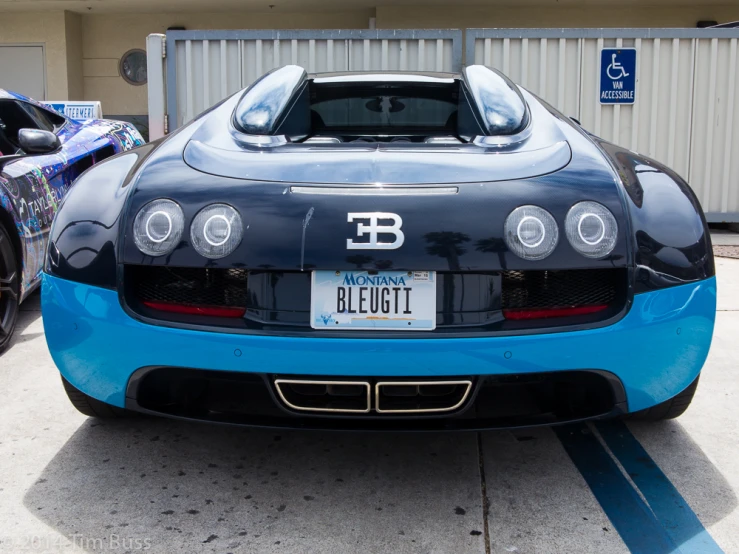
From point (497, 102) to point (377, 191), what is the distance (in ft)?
2.84

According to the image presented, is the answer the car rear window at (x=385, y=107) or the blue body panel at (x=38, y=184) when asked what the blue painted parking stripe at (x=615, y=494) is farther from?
the blue body panel at (x=38, y=184)

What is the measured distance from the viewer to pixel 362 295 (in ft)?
6.13

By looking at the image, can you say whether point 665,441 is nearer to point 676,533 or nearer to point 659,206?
point 676,533

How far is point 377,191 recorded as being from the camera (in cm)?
191

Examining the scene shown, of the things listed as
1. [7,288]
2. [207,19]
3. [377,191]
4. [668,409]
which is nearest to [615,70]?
[668,409]

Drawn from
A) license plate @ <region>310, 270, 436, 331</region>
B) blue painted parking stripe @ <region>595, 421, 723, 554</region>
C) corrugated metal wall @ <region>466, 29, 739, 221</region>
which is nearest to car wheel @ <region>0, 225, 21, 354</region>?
license plate @ <region>310, 270, 436, 331</region>

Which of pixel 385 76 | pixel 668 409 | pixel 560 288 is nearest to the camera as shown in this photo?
pixel 560 288

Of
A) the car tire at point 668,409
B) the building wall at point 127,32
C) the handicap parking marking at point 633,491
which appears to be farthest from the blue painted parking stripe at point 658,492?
the building wall at point 127,32

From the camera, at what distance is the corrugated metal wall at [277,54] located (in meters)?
7.82

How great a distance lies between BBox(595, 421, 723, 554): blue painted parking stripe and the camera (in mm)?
1937

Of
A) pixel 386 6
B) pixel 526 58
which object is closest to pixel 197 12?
pixel 386 6

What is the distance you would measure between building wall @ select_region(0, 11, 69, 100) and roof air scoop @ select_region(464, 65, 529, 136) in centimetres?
1401

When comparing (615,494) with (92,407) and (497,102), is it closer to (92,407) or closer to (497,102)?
(497,102)

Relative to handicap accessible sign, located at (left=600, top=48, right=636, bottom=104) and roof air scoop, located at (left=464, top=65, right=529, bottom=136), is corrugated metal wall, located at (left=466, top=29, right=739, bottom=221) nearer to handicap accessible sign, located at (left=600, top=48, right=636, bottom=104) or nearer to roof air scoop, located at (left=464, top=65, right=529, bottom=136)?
handicap accessible sign, located at (left=600, top=48, right=636, bottom=104)
